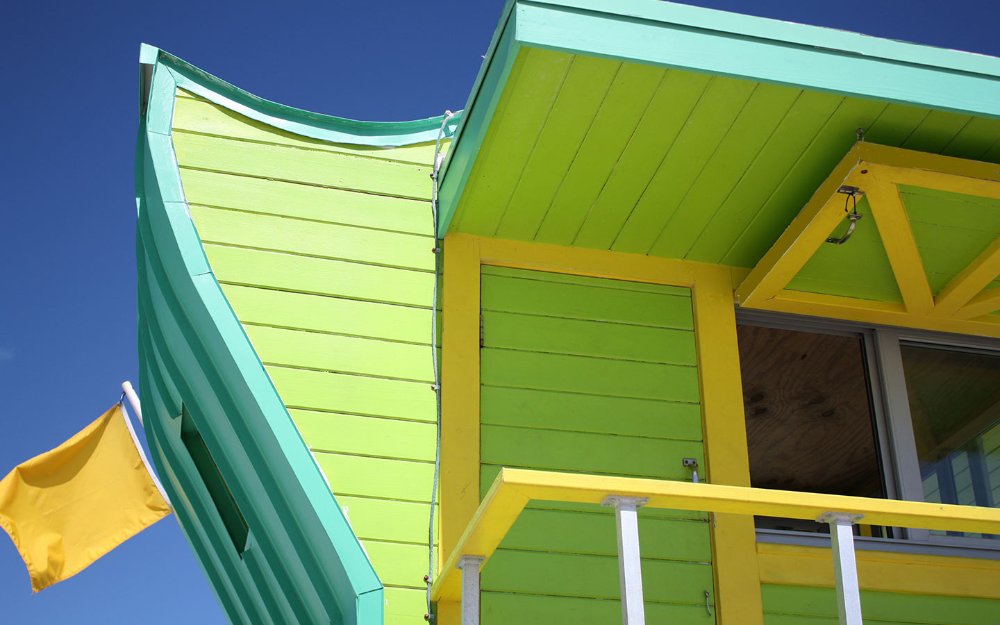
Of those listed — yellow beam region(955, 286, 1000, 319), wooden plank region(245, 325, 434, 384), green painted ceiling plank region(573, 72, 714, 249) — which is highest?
green painted ceiling plank region(573, 72, 714, 249)

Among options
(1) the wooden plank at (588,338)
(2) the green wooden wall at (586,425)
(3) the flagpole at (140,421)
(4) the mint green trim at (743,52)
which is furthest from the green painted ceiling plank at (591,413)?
(3) the flagpole at (140,421)

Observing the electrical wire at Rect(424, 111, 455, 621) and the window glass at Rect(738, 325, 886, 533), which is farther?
the window glass at Rect(738, 325, 886, 533)

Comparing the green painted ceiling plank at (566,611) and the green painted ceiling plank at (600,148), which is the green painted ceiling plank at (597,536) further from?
the green painted ceiling plank at (600,148)

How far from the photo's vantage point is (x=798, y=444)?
21.7ft

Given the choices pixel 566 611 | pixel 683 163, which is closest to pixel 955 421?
pixel 683 163

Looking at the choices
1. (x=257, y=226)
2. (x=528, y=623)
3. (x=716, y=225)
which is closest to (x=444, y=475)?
(x=528, y=623)

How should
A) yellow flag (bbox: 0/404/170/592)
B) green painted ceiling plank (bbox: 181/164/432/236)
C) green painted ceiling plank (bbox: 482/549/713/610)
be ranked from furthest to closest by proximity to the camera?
yellow flag (bbox: 0/404/170/592)
green painted ceiling plank (bbox: 181/164/432/236)
green painted ceiling plank (bbox: 482/549/713/610)

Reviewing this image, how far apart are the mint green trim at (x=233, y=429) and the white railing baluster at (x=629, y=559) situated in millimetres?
812

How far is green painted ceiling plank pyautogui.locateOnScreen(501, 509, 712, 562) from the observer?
13.5 ft

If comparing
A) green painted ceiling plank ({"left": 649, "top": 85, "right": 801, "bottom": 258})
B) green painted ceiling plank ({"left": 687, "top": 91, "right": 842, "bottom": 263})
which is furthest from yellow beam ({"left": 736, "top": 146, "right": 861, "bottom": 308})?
green painted ceiling plank ({"left": 649, "top": 85, "right": 801, "bottom": 258})

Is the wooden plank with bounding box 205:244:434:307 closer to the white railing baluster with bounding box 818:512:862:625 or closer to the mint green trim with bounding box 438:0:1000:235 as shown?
the mint green trim with bounding box 438:0:1000:235

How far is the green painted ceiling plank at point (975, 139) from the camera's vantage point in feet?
13.3

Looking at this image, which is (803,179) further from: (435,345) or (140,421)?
(140,421)

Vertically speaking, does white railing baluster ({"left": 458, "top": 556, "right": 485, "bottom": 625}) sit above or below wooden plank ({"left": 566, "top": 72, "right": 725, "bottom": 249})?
below
